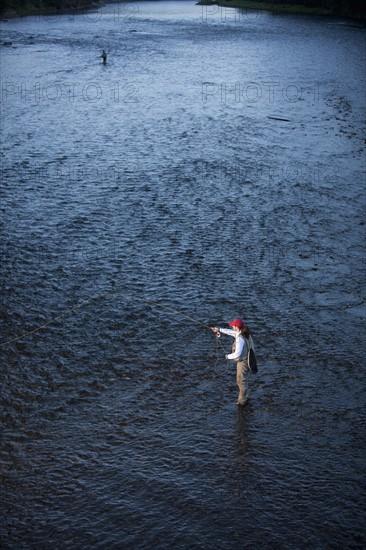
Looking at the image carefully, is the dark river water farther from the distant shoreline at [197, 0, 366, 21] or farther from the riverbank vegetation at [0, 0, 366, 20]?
the distant shoreline at [197, 0, 366, 21]

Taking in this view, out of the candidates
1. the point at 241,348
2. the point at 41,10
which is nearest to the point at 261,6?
the point at 41,10

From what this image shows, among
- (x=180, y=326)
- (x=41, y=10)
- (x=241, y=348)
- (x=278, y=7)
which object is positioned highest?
(x=278, y=7)

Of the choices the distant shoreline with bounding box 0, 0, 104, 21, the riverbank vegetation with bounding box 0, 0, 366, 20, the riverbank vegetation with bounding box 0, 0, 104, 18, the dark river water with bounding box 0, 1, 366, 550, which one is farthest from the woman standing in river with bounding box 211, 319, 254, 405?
the distant shoreline with bounding box 0, 0, 104, 21

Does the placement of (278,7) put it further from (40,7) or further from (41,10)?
(40,7)

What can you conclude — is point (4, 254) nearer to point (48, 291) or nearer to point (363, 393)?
point (48, 291)

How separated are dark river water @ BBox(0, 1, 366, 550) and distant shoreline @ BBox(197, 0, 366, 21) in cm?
8232

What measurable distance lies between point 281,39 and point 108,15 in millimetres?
52533

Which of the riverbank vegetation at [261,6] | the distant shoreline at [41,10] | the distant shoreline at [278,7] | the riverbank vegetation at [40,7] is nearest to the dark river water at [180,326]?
the riverbank vegetation at [40,7]

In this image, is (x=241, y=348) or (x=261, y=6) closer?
(x=241, y=348)

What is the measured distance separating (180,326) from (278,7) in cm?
13115

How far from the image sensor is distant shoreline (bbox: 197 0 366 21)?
123875mm

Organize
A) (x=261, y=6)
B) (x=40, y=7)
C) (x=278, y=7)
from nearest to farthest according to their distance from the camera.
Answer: (x=40, y=7) → (x=278, y=7) → (x=261, y=6)

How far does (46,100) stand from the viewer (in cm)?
5541

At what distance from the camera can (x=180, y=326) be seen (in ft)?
67.2
